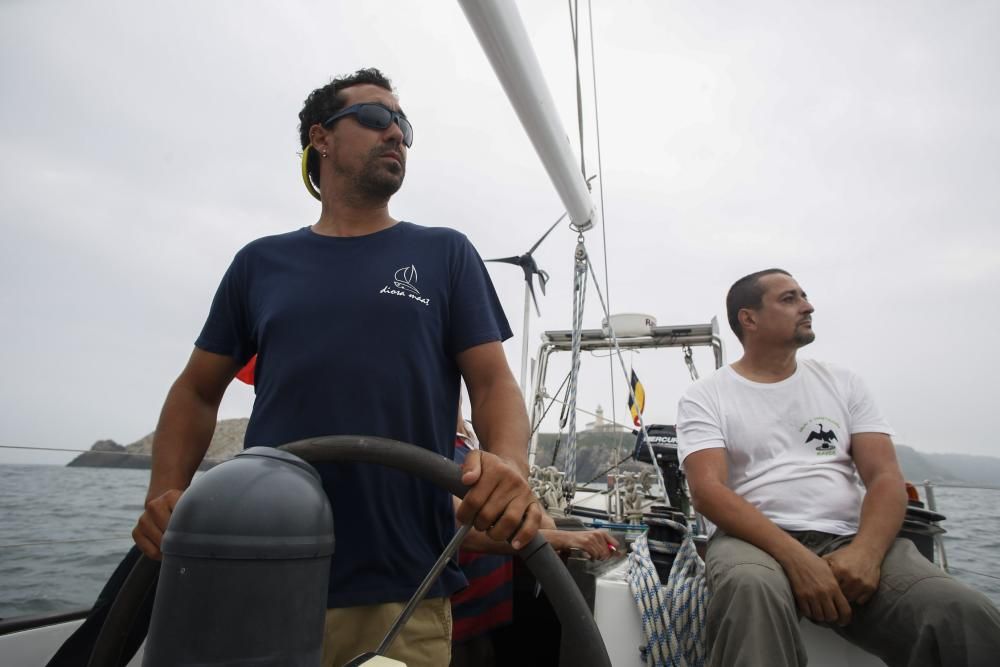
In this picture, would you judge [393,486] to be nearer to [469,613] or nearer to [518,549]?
[518,549]

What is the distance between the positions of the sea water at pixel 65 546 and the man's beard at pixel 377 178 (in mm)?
1616

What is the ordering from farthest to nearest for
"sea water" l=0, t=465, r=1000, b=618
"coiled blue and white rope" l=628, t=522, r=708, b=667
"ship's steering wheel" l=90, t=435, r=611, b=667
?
"sea water" l=0, t=465, r=1000, b=618 < "coiled blue and white rope" l=628, t=522, r=708, b=667 < "ship's steering wheel" l=90, t=435, r=611, b=667

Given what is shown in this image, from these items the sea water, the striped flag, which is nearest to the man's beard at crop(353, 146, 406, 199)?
the sea water

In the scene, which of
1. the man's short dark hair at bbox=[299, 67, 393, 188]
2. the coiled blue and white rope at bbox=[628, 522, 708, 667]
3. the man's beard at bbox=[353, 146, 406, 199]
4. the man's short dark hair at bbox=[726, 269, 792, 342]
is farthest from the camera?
the man's short dark hair at bbox=[726, 269, 792, 342]

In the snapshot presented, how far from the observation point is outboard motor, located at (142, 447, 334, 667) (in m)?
0.48

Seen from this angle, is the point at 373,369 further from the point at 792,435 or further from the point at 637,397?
the point at 637,397

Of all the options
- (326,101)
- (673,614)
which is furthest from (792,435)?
(326,101)

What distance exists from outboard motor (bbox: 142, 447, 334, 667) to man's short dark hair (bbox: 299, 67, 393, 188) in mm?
1238

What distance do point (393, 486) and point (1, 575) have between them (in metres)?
2.63

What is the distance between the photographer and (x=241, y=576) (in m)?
0.49

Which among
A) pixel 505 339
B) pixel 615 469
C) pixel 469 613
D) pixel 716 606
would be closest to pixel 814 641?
pixel 716 606

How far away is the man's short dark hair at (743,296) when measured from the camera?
2.46m

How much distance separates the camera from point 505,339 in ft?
4.26

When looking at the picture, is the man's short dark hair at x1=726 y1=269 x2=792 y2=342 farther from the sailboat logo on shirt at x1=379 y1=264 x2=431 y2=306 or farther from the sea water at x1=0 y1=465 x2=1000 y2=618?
the sea water at x1=0 y1=465 x2=1000 y2=618
